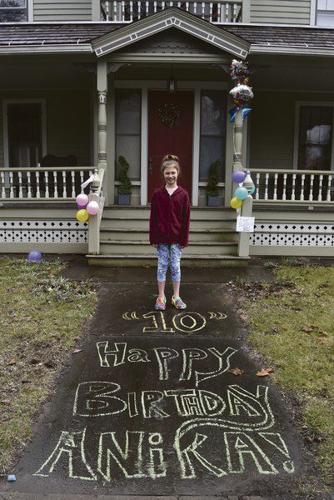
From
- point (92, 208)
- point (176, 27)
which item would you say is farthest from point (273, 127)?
point (92, 208)

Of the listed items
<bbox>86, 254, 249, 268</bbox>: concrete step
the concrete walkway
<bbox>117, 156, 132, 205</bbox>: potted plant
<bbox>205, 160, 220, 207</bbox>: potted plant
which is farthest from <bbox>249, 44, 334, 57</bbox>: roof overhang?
the concrete walkway

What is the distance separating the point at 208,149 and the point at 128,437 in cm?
838

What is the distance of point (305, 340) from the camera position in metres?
5.21

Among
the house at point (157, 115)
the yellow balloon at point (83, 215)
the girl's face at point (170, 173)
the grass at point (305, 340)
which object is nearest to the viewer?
the grass at point (305, 340)

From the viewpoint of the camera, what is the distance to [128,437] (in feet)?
11.2

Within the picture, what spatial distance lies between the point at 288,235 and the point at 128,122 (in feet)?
13.9

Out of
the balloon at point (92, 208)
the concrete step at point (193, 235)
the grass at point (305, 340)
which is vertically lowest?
the grass at point (305, 340)

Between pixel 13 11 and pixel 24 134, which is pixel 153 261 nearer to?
pixel 24 134

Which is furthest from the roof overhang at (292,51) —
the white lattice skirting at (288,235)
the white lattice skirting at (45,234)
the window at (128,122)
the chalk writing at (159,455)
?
the chalk writing at (159,455)

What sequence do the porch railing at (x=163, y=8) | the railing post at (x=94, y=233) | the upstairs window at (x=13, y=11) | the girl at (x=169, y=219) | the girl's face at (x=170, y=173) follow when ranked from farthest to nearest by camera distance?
the upstairs window at (x=13, y=11) → the porch railing at (x=163, y=8) → the railing post at (x=94, y=233) → the girl at (x=169, y=219) → the girl's face at (x=170, y=173)

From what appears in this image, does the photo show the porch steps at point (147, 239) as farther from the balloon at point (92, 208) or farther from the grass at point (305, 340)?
the grass at point (305, 340)

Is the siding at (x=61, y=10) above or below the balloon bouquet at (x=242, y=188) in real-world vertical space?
above

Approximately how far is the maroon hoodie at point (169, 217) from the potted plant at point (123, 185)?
190 inches

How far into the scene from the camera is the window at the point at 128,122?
10.8 m
